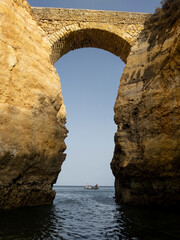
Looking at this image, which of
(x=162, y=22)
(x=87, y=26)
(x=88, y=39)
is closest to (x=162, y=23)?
(x=162, y=22)

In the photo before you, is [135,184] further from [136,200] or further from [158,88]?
[158,88]

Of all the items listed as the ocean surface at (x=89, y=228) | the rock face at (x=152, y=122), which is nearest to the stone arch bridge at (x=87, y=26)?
the rock face at (x=152, y=122)

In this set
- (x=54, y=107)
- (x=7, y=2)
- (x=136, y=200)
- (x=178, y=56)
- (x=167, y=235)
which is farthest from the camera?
(x=54, y=107)

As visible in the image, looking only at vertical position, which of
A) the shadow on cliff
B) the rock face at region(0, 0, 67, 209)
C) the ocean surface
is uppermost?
the shadow on cliff

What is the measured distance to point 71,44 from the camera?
876cm

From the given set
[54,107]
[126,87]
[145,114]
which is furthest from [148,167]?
[54,107]

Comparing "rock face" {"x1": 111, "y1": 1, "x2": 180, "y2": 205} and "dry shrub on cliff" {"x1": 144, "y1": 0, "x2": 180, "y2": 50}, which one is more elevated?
"dry shrub on cliff" {"x1": 144, "y1": 0, "x2": 180, "y2": 50}

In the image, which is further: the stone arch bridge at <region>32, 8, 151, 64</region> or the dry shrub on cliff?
the stone arch bridge at <region>32, 8, 151, 64</region>

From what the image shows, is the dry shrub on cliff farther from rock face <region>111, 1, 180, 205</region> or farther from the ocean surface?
the ocean surface

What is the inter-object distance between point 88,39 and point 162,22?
3364mm

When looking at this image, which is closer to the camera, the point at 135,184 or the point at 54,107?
the point at 135,184

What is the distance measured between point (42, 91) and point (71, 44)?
12.2 ft

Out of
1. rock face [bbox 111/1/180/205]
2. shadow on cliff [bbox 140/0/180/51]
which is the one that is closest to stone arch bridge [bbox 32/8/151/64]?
shadow on cliff [bbox 140/0/180/51]

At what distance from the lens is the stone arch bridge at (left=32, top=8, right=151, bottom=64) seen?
8.01 metres
